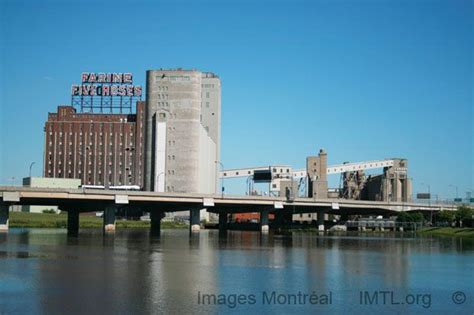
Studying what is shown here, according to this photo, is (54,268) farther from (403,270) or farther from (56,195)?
(56,195)

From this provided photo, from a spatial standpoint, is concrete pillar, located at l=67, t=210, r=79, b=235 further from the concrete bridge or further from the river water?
the river water

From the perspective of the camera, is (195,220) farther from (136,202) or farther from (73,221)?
(73,221)

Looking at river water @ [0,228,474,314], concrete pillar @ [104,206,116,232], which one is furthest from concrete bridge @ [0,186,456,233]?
river water @ [0,228,474,314]

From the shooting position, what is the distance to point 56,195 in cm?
13488

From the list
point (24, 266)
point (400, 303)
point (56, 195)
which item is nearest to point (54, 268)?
point (24, 266)

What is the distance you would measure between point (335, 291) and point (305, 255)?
111ft

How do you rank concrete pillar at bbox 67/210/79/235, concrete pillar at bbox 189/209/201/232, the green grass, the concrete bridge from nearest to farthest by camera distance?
1. the concrete bridge
2. concrete pillar at bbox 67/210/79/235
3. the green grass
4. concrete pillar at bbox 189/209/201/232

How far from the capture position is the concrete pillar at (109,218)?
148 meters

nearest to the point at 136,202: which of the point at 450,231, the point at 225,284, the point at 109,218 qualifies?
the point at 109,218

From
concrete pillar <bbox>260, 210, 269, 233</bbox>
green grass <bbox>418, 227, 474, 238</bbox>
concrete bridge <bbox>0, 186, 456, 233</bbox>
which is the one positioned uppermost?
concrete bridge <bbox>0, 186, 456, 233</bbox>

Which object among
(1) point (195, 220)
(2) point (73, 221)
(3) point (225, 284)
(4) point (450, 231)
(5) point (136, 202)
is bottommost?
(4) point (450, 231)

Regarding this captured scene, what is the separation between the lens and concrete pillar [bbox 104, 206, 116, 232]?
485 ft

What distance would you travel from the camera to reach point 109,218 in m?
150

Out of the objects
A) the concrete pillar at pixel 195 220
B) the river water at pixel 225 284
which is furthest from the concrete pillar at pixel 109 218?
the river water at pixel 225 284
